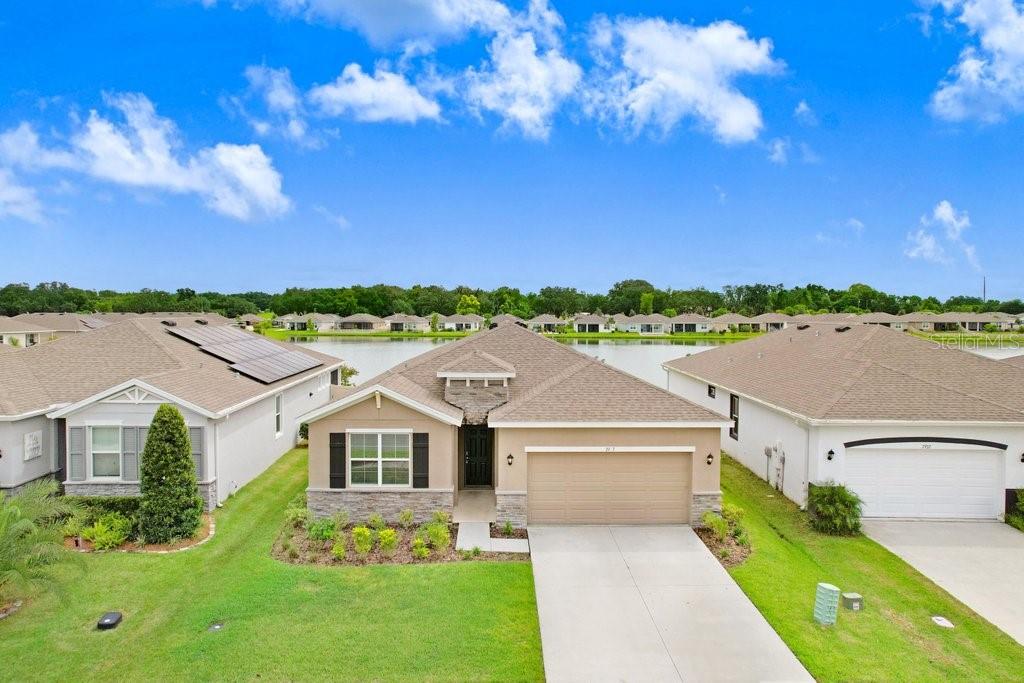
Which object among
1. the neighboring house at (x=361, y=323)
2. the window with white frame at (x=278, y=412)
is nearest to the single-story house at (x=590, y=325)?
the neighboring house at (x=361, y=323)

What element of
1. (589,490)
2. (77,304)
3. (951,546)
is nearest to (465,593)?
(589,490)

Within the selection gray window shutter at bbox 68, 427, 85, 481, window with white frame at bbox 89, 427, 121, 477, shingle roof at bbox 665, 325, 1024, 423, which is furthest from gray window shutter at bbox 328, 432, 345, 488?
shingle roof at bbox 665, 325, 1024, 423

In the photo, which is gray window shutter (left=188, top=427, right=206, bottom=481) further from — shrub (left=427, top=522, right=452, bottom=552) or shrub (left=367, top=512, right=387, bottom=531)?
shrub (left=427, top=522, right=452, bottom=552)

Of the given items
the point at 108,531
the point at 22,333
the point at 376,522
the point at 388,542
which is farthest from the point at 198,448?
the point at 22,333

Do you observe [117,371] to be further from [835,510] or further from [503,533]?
[835,510]

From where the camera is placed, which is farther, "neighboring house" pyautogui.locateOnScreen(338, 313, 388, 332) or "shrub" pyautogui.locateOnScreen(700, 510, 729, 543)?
"neighboring house" pyautogui.locateOnScreen(338, 313, 388, 332)

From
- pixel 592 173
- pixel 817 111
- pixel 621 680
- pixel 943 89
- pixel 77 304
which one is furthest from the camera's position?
pixel 77 304

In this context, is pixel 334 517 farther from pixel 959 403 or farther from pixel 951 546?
pixel 959 403
